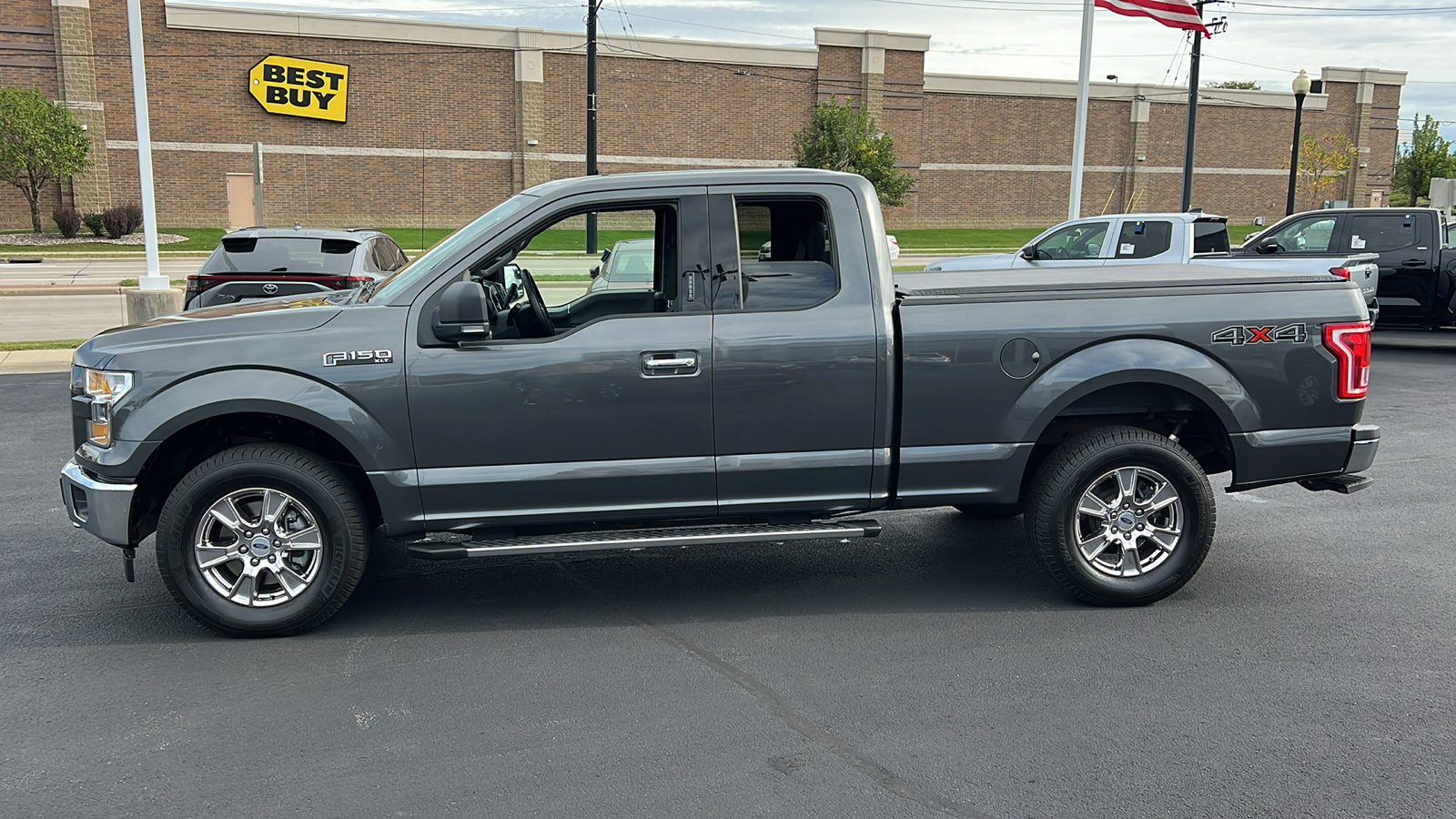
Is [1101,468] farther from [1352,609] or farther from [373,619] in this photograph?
[373,619]

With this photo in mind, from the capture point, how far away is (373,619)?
5.38 meters

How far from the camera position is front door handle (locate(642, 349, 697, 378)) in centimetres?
511

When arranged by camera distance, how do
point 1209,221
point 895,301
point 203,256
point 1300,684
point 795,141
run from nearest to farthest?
point 1300,684
point 895,301
point 1209,221
point 203,256
point 795,141

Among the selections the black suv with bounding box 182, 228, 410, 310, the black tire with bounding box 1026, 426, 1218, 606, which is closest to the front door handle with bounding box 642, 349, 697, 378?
the black tire with bounding box 1026, 426, 1218, 606

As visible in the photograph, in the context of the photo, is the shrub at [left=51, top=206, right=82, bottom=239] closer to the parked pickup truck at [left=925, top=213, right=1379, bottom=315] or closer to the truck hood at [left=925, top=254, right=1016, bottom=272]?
the truck hood at [left=925, top=254, right=1016, bottom=272]

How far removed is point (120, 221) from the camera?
120ft

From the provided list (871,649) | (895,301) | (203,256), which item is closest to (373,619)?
(871,649)

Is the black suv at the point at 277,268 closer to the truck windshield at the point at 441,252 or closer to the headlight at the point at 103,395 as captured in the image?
the truck windshield at the point at 441,252

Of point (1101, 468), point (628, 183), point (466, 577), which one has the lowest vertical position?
point (466, 577)

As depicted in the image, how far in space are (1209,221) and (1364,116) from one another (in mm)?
57496

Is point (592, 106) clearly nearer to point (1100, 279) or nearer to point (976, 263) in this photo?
point (976, 263)

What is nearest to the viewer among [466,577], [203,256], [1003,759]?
[1003,759]

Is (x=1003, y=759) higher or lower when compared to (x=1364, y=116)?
lower

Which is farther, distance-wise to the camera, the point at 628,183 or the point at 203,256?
the point at 203,256
